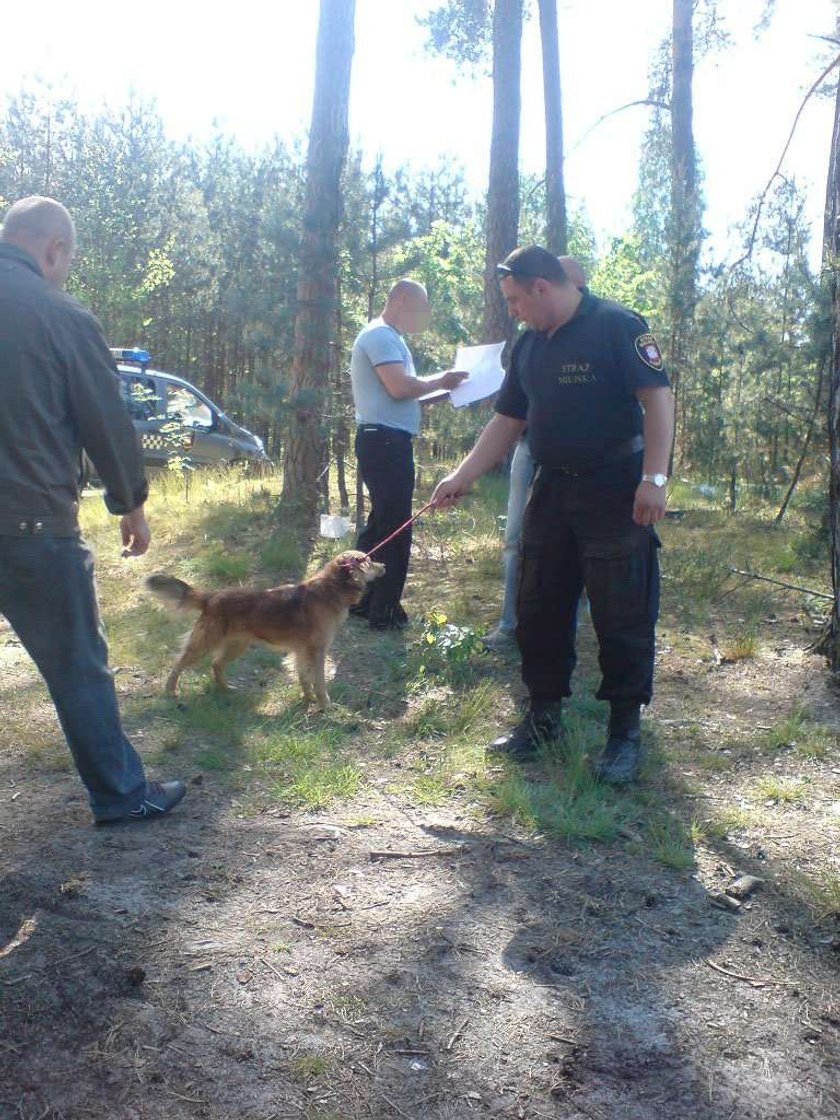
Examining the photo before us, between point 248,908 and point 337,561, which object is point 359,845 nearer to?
point 248,908

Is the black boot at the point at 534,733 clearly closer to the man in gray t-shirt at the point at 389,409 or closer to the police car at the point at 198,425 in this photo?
the man in gray t-shirt at the point at 389,409

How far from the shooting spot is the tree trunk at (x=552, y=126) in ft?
52.3

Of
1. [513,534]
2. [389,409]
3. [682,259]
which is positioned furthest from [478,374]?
[682,259]

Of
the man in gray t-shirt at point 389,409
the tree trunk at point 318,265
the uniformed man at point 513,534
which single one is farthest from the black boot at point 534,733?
the tree trunk at point 318,265

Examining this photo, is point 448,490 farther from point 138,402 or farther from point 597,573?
point 138,402

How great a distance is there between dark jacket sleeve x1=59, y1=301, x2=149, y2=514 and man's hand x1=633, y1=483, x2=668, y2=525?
1.92 metres

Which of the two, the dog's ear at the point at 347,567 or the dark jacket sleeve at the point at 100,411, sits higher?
the dark jacket sleeve at the point at 100,411

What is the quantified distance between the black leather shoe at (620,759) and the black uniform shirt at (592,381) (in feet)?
3.94

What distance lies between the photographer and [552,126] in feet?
55.5

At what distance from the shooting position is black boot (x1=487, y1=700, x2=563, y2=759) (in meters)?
4.61

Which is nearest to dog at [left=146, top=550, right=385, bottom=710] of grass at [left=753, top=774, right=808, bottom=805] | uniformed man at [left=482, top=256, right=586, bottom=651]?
uniformed man at [left=482, top=256, right=586, bottom=651]

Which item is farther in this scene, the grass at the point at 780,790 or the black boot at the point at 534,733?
the black boot at the point at 534,733

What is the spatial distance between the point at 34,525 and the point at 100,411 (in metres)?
0.45

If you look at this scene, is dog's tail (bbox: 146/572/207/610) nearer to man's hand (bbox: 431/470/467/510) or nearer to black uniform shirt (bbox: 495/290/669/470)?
man's hand (bbox: 431/470/467/510)
